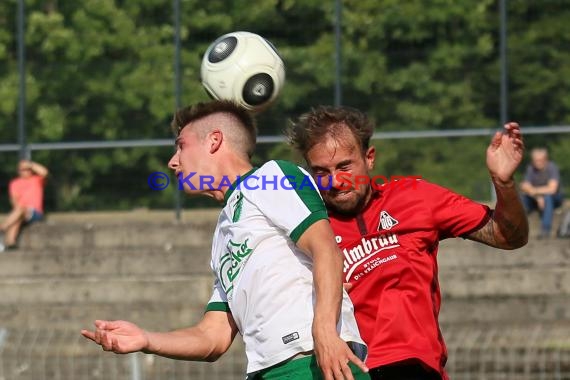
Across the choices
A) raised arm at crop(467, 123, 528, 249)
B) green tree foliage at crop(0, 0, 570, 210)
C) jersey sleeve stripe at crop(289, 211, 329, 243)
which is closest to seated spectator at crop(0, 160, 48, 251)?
green tree foliage at crop(0, 0, 570, 210)

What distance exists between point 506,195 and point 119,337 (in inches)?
59.8

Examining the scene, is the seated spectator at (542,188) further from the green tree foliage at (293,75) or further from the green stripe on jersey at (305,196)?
the green stripe on jersey at (305,196)

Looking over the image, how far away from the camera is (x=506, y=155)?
426 cm

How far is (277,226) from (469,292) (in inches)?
261

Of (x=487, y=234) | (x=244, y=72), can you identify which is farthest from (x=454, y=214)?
(x=244, y=72)

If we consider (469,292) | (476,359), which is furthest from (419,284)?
(469,292)

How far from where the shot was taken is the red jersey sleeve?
4598 millimetres

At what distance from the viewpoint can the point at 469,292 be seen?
401 inches

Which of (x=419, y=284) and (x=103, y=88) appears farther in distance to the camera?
(x=103, y=88)

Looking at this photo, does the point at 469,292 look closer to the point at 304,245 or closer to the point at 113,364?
the point at 113,364

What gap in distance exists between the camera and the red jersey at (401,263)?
14.5 feet

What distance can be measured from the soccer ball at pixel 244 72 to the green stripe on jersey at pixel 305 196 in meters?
1.95

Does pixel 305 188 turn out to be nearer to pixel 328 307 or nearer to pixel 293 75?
pixel 328 307

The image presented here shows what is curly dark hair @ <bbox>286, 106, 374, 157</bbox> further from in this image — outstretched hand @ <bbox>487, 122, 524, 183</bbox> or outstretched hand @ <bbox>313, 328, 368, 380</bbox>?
outstretched hand @ <bbox>313, 328, 368, 380</bbox>
